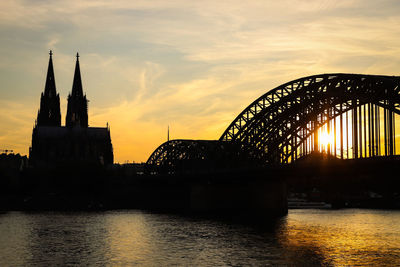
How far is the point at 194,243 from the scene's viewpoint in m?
55.8

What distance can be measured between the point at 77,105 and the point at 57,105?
23.7 ft

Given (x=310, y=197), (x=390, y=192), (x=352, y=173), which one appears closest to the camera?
(x=352, y=173)

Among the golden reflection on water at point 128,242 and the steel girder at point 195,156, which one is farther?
the steel girder at point 195,156

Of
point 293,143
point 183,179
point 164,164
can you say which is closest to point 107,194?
point 164,164

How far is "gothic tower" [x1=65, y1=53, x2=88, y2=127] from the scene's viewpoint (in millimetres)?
187375

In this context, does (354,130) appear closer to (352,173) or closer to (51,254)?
(352,173)

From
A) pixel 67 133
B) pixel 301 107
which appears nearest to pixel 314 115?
pixel 301 107

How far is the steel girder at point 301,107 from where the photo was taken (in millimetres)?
62125

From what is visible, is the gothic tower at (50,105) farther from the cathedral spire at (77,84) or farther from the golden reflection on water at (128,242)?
the golden reflection on water at (128,242)

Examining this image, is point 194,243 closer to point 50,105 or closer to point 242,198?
point 242,198

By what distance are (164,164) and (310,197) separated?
5830 cm

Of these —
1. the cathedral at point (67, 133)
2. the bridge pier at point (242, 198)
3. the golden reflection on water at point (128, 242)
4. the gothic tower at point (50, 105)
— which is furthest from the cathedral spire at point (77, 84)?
the golden reflection on water at point (128, 242)

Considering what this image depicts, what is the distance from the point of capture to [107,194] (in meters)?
125

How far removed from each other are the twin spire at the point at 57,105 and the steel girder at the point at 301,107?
96.1m
